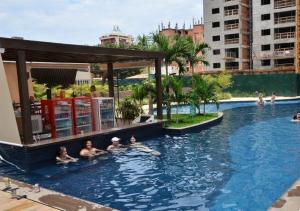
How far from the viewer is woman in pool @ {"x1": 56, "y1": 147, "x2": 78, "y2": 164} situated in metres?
14.5

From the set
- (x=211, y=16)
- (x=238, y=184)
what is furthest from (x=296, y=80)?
(x=238, y=184)

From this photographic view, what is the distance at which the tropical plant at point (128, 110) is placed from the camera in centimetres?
2233

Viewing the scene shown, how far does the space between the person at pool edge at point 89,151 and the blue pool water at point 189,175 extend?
0.51m

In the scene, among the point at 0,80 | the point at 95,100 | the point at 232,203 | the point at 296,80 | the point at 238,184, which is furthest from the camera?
the point at 296,80

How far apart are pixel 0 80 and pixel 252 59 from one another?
2182 inches

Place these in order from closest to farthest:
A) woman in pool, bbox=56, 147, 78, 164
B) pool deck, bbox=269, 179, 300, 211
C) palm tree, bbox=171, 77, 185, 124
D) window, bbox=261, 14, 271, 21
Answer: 1. pool deck, bbox=269, 179, 300, 211
2. woman in pool, bbox=56, 147, 78, 164
3. palm tree, bbox=171, 77, 185, 124
4. window, bbox=261, 14, 271, 21

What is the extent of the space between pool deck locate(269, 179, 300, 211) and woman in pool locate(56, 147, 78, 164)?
30.6 feet

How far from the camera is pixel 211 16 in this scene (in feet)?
218

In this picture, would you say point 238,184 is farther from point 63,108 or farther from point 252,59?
point 252,59

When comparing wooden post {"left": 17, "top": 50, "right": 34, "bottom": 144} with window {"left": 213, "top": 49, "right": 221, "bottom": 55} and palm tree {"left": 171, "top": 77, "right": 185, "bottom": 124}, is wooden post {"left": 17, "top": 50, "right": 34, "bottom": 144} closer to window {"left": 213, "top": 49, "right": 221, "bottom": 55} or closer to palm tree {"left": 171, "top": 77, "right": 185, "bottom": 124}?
palm tree {"left": 171, "top": 77, "right": 185, "bottom": 124}

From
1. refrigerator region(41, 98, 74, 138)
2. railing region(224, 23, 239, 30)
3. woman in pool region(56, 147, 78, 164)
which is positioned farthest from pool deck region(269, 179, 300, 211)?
railing region(224, 23, 239, 30)

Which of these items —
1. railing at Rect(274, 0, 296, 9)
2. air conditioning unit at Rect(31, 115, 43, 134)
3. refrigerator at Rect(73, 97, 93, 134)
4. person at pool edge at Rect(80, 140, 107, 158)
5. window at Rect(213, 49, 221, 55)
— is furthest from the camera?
window at Rect(213, 49, 221, 55)

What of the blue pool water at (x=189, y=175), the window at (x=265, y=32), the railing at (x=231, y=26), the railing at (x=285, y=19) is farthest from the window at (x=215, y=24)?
the blue pool water at (x=189, y=175)

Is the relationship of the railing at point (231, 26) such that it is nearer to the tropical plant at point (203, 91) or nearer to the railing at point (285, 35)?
the railing at point (285, 35)
